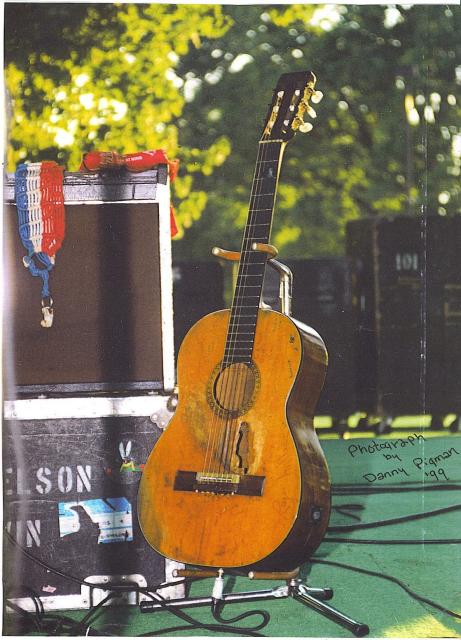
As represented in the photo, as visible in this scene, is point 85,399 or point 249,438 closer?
point 249,438

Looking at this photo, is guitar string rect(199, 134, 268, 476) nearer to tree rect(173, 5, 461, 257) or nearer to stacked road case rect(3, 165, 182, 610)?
stacked road case rect(3, 165, 182, 610)

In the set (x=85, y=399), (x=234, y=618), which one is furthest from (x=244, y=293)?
(x=234, y=618)

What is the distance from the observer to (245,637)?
125 inches

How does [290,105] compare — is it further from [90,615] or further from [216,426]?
[90,615]

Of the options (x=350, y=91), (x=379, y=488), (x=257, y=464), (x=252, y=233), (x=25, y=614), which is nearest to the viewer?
(x=257, y=464)

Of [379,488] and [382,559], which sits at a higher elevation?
[379,488]

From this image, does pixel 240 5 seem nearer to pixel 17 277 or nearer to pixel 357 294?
pixel 17 277

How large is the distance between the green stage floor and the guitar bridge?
0.59 meters

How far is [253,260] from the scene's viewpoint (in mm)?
3143

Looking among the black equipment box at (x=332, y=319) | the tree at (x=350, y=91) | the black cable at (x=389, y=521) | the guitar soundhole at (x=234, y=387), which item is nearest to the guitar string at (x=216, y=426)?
the guitar soundhole at (x=234, y=387)

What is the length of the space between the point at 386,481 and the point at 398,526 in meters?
0.30

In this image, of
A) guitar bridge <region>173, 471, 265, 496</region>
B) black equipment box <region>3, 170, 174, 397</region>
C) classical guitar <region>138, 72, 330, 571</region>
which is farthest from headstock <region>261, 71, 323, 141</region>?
guitar bridge <region>173, 471, 265, 496</region>

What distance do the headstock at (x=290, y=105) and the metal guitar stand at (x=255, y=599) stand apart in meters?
1.76

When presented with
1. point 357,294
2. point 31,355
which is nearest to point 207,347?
point 31,355
